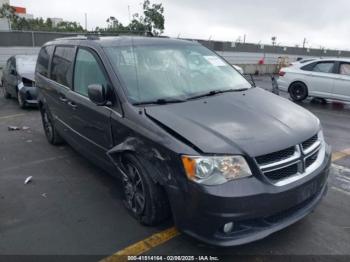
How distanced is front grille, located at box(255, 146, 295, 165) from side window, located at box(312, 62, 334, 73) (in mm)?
8886

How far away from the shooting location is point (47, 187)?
439 cm

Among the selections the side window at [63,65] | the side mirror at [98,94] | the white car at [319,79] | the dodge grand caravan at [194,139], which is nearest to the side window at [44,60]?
the side window at [63,65]

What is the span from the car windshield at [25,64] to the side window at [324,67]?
28.9 feet

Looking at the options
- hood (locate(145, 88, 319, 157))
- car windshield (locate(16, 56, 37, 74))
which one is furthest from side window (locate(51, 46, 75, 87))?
car windshield (locate(16, 56, 37, 74))

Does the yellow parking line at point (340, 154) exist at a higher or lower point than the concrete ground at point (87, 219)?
higher

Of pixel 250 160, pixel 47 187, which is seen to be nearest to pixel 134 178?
pixel 250 160

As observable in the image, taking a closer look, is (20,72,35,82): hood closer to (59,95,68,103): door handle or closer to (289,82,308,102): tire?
(59,95,68,103): door handle

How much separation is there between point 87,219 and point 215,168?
66.6 inches

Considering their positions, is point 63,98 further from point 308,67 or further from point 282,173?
point 308,67

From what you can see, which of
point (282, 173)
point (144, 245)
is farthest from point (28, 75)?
point (282, 173)

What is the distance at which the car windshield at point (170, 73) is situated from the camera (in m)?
3.51

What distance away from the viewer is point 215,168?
263 centimetres

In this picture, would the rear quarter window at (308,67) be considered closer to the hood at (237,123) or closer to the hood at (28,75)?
the hood at (237,123)

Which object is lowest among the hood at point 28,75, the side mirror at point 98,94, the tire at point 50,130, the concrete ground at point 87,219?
the concrete ground at point 87,219
